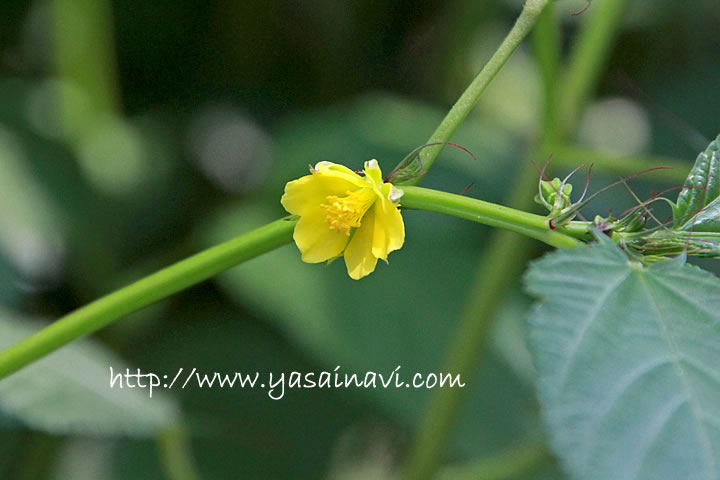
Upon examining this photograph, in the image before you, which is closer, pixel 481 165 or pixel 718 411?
pixel 718 411

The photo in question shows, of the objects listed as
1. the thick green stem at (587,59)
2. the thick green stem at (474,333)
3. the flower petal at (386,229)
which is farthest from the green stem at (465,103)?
the thick green stem at (587,59)

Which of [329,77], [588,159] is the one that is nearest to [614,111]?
[329,77]

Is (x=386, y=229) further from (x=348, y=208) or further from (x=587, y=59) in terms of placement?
(x=587, y=59)

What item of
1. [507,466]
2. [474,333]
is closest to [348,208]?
[474,333]

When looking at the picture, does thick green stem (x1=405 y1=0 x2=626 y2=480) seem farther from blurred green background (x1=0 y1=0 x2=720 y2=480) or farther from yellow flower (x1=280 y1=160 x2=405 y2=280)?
yellow flower (x1=280 y1=160 x2=405 y2=280)

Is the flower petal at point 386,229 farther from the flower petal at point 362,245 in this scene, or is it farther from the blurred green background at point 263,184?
the blurred green background at point 263,184

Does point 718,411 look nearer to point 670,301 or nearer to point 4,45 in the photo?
point 670,301
